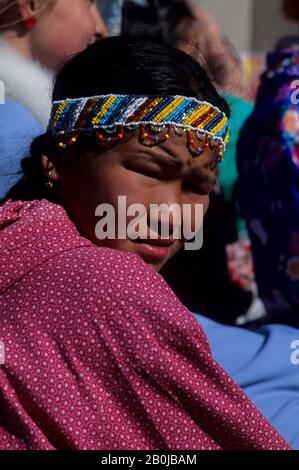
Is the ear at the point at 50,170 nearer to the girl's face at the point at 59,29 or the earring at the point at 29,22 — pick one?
the girl's face at the point at 59,29

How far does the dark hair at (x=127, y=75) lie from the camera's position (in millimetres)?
1590

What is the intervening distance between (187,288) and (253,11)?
3.85m

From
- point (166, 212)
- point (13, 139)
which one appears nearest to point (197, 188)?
point (166, 212)

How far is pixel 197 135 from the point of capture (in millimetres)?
1603

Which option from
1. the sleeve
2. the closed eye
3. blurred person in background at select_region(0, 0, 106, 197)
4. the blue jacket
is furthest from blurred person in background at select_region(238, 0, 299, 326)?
the sleeve

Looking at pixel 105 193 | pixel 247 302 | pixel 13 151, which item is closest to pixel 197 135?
pixel 105 193

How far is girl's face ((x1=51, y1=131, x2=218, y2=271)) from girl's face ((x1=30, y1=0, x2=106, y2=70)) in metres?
0.77

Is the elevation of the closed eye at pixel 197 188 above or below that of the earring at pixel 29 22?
below

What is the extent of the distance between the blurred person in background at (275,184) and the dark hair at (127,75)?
0.62 metres

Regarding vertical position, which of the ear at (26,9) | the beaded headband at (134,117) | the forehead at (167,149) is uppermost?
the ear at (26,9)

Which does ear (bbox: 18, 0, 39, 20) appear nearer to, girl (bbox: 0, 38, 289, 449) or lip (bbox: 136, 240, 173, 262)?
girl (bbox: 0, 38, 289, 449)

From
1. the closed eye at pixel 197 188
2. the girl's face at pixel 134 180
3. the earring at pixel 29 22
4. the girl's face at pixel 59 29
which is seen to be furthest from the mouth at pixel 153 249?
the earring at pixel 29 22

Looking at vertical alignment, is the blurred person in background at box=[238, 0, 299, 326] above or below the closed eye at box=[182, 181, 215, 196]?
below

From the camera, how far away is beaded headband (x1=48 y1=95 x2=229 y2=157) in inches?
61.5
